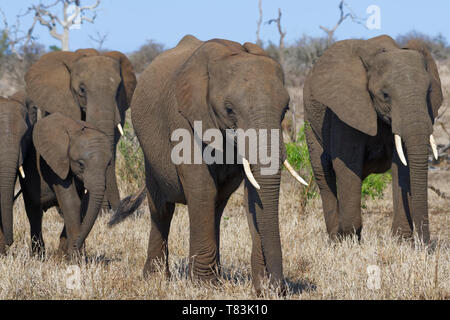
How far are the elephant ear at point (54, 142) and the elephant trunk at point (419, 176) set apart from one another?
3064mm

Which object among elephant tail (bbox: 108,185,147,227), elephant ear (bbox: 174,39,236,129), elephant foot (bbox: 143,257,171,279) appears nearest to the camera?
elephant ear (bbox: 174,39,236,129)

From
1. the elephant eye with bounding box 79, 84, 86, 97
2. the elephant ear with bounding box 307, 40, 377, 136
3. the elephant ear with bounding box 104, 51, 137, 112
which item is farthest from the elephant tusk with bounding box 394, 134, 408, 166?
the elephant ear with bounding box 104, 51, 137, 112

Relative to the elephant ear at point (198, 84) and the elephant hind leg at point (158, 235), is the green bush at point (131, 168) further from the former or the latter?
the elephant ear at point (198, 84)

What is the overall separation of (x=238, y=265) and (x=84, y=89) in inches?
160

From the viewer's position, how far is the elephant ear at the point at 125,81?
10.6m

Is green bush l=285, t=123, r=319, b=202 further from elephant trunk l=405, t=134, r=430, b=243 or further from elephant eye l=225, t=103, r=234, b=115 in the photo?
elephant eye l=225, t=103, r=234, b=115

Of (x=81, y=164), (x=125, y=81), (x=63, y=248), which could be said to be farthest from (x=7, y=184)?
(x=125, y=81)

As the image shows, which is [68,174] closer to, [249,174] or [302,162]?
[249,174]

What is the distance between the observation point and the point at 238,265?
6879 mm

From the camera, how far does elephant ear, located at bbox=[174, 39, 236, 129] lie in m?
5.22

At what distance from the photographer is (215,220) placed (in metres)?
5.91
